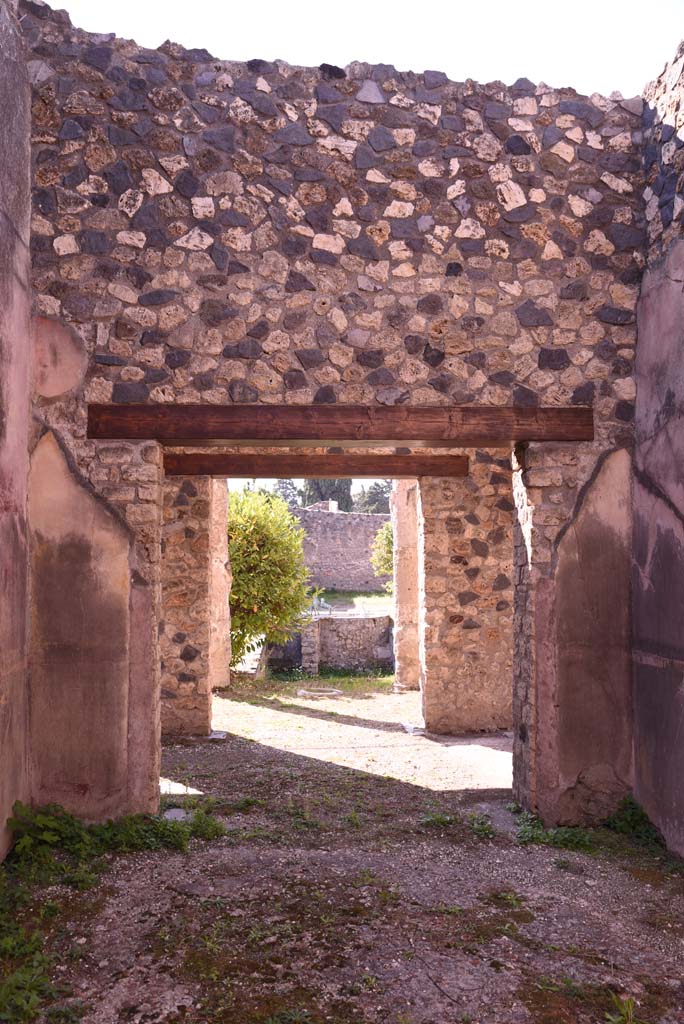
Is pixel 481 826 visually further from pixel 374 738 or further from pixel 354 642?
pixel 354 642

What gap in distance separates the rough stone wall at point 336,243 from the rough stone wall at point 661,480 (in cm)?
22

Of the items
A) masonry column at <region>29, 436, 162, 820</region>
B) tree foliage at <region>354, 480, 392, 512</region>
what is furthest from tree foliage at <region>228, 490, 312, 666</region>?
tree foliage at <region>354, 480, 392, 512</region>

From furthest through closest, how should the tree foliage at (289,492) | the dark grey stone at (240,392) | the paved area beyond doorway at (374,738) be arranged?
the tree foliage at (289,492), the paved area beyond doorway at (374,738), the dark grey stone at (240,392)

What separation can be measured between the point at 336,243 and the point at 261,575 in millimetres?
9189

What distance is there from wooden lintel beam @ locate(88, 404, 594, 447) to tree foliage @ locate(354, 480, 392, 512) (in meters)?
35.4

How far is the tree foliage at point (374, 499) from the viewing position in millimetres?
41094

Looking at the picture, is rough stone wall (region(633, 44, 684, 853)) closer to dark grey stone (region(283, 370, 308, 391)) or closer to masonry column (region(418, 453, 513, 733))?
dark grey stone (region(283, 370, 308, 391))

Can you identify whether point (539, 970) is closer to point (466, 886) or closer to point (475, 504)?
point (466, 886)

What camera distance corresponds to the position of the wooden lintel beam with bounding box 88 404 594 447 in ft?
16.6

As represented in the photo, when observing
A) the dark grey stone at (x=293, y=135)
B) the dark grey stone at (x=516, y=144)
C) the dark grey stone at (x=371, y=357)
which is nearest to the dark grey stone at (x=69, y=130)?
the dark grey stone at (x=293, y=135)

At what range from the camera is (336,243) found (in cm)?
527

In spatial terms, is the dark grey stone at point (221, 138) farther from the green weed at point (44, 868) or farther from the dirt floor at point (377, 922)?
the dirt floor at point (377, 922)

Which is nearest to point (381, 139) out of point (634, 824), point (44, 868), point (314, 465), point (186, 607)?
point (314, 465)

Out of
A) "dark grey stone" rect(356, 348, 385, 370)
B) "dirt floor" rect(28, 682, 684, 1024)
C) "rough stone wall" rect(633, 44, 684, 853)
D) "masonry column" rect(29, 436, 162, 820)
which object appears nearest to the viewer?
"dirt floor" rect(28, 682, 684, 1024)
